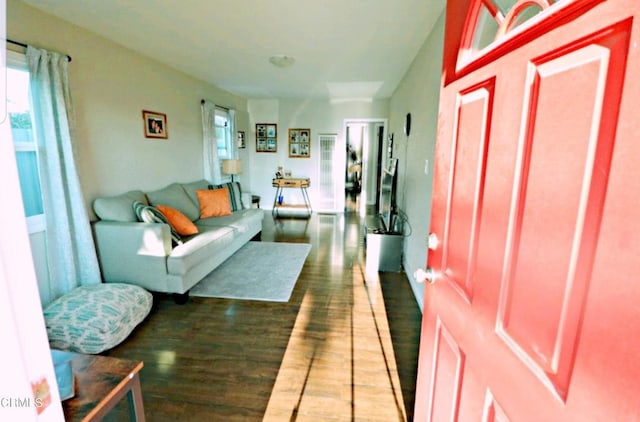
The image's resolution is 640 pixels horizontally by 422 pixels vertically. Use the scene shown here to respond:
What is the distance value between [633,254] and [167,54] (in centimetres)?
415

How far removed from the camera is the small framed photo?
3.52 meters

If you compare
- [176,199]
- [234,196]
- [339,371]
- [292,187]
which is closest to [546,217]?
[339,371]

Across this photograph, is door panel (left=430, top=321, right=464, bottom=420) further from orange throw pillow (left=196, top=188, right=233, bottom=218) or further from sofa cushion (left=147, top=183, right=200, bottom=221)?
orange throw pillow (left=196, top=188, right=233, bottom=218)

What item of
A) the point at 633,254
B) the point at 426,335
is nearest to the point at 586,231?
the point at 633,254

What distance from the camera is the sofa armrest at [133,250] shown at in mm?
2607

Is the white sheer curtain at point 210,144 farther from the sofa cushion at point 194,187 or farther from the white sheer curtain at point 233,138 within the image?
the white sheer curtain at point 233,138

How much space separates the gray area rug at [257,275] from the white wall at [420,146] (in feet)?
4.30

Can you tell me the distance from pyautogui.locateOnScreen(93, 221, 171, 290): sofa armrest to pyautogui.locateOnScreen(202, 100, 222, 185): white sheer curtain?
2309 millimetres

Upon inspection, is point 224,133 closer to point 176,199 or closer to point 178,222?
point 176,199

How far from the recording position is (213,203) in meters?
4.17

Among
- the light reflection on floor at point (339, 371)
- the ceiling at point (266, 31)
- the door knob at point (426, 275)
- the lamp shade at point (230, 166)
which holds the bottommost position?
the light reflection on floor at point (339, 371)

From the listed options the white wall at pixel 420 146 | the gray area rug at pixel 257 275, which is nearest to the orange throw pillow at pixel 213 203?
the gray area rug at pixel 257 275

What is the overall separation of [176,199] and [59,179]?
4.40 ft

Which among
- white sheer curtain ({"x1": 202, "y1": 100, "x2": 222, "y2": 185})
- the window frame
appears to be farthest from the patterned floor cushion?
the window frame
